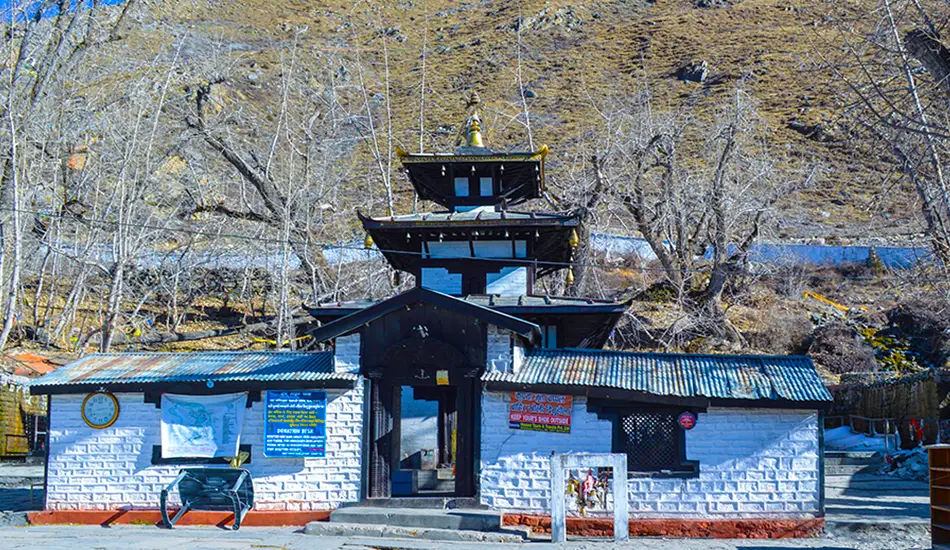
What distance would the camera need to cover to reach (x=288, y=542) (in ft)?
46.2

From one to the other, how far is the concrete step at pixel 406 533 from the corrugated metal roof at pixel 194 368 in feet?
8.39

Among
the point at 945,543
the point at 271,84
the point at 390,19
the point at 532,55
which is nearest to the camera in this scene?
the point at 945,543

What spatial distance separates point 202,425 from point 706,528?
8.95 metres

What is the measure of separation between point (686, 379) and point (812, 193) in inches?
1994

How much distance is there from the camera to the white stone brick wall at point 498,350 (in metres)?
16.1

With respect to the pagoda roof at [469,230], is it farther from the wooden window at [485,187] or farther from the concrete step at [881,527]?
the concrete step at [881,527]

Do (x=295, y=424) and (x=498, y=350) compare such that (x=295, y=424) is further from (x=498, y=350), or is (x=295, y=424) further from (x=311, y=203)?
(x=311, y=203)

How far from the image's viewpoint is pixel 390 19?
9969cm

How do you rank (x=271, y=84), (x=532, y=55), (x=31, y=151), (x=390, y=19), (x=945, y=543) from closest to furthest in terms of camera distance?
1. (x=945, y=543)
2. (x=31, y=151)
3. (x=271, y=84)
4. (x=532, y=55)
5. (x=390, y=19)

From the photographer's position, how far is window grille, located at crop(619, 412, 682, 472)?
1567cm

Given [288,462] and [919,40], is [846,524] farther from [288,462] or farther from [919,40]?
[288,462]

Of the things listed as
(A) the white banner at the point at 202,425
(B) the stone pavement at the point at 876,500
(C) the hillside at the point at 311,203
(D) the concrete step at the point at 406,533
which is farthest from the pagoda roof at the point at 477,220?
(B) the stone pavement at the point at 876,500

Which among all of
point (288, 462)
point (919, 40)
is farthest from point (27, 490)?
point (919, 40)

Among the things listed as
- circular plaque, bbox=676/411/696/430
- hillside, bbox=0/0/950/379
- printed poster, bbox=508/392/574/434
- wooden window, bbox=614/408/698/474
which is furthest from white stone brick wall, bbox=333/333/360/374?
hillside, bbox=0/0/950/379
